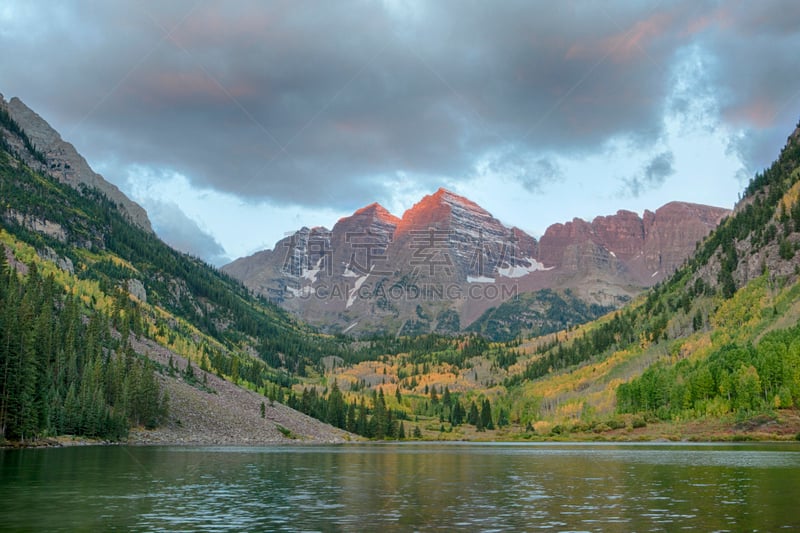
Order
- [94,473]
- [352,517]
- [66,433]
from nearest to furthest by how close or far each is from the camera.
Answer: [352,517], [94,473], [66,433]

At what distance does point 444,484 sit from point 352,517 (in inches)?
1091

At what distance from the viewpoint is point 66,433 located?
145 m

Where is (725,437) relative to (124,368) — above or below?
below

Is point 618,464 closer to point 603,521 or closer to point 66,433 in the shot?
point 603,521

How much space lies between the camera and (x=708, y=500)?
53000 millimetres

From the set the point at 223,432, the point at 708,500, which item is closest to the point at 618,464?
the point at 708,500

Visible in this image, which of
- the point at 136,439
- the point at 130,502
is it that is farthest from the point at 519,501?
the point at 136,439

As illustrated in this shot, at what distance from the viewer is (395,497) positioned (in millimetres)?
59250

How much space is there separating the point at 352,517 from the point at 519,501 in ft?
52.2

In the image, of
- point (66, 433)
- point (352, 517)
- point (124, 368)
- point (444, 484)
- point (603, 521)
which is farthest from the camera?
point (124, 368)

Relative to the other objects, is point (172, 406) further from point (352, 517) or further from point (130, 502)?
point (352, 517)

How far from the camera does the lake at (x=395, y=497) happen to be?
139 ft

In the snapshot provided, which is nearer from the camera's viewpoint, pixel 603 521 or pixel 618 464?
pixel 603 521

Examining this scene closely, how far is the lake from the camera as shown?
1668 inches
